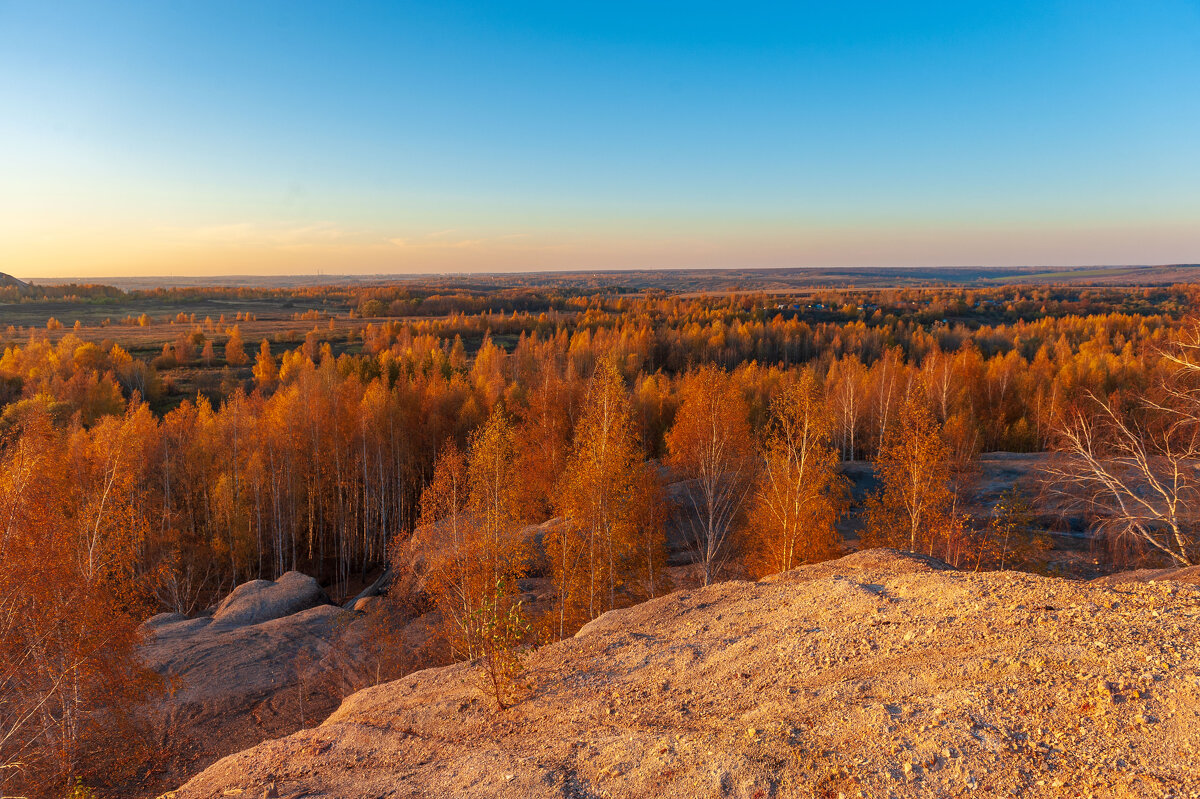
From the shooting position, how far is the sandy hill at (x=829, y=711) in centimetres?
653

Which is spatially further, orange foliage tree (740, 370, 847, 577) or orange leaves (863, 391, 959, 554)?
orange leaves (863, 391, 959, 554)

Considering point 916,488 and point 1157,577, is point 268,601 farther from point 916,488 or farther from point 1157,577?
point 1157,577

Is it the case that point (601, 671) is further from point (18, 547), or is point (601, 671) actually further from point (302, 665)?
point (302, 665)

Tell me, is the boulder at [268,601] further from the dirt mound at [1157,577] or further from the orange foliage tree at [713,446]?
the dirt mound at [1157,577]

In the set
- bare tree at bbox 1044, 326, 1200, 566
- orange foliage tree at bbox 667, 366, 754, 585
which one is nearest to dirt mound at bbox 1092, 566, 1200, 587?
bare tree at bbox 1044, 326, 1200, 566

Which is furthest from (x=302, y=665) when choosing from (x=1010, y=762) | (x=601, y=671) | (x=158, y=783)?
(x=1010, y=762)

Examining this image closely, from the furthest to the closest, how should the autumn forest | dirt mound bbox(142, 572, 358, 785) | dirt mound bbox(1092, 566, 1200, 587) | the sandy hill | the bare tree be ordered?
dirt mound bbox(142, 572, 358, 785) < the bare tree < the autumn forest < dirt mound bbox(1092, 566, 1200, 587) < the sandy hill

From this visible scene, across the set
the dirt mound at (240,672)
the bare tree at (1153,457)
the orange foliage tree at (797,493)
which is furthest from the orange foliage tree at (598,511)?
the bare tree at (1153,457)

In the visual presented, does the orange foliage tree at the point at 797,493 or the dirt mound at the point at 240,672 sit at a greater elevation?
the orange foliage tree at the point at 797,493

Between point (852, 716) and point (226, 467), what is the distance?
4096 cm

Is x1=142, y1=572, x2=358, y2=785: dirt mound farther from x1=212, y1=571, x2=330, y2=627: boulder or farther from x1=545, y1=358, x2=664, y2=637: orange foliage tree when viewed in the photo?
x1=545, y1=358, x2=664, y2=637: orange foliage tree

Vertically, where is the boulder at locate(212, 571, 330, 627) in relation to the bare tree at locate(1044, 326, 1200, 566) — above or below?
below

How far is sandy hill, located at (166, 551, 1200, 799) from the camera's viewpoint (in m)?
6.53

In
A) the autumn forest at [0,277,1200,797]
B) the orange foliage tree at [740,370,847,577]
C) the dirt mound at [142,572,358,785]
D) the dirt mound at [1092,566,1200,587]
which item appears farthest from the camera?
the orange foliage tree at [740,370,847,577]
